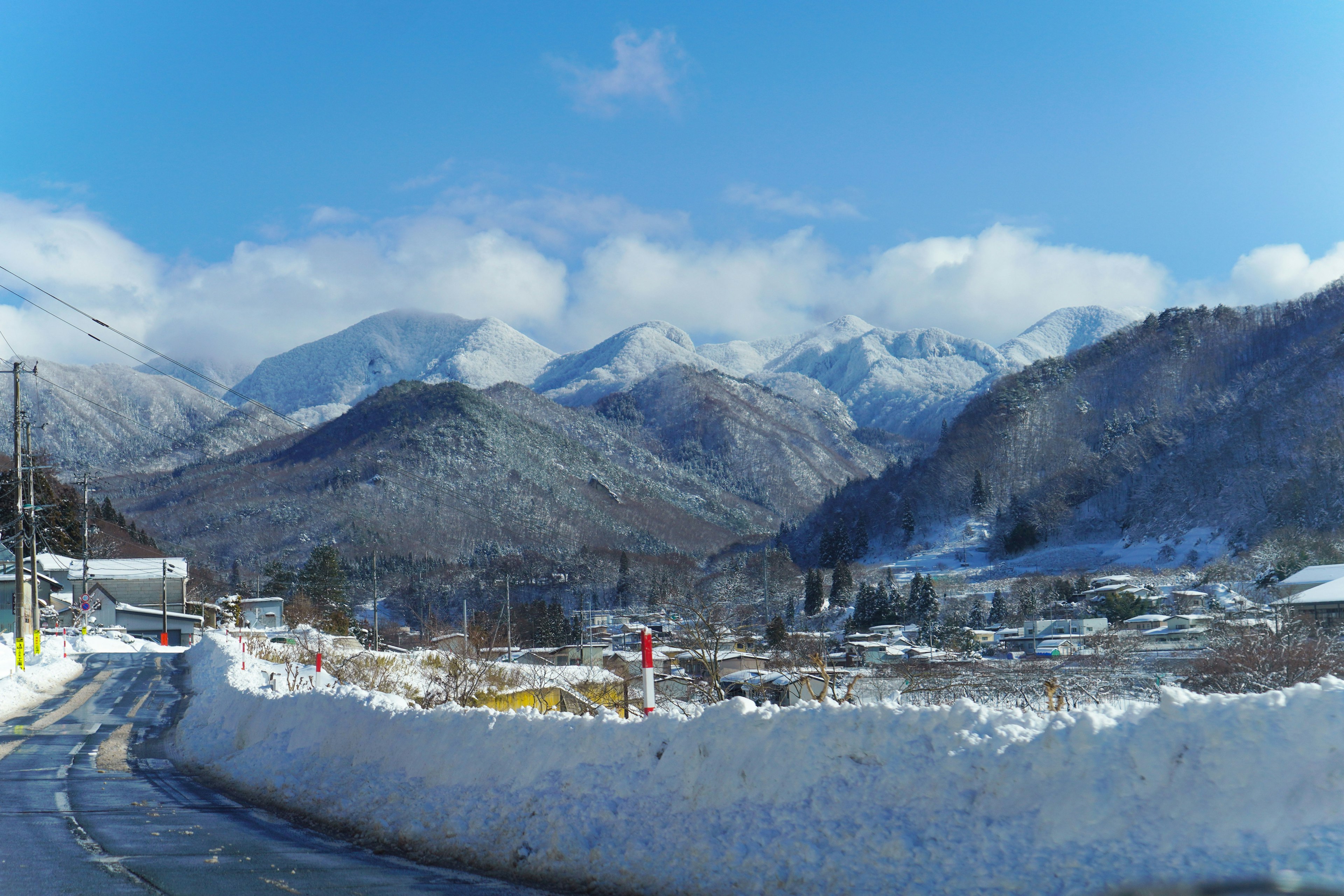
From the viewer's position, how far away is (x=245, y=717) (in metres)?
17.7

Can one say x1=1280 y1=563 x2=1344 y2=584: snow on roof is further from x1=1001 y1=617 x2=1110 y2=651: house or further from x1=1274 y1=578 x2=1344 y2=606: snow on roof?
x1=1001 y1=617 x2=1110 y2=651: house

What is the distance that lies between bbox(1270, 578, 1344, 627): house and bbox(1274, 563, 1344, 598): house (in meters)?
3.26

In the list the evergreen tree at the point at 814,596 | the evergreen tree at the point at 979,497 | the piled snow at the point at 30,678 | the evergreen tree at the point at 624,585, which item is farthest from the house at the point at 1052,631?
the evergreen tree at the point at 979,497

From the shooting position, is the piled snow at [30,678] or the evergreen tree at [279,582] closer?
the piled snow at [30,678]

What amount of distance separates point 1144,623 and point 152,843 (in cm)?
9252

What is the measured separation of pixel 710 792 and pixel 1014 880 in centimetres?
258

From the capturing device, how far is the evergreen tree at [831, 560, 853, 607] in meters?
136

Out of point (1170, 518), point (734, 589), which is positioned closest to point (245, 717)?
point (734, 589)

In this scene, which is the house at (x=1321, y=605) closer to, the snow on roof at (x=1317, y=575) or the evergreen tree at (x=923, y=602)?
the snow on roof at (x=1317, y=575)

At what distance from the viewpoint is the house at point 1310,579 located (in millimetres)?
80625

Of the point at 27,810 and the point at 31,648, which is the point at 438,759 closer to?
the point at 27,810

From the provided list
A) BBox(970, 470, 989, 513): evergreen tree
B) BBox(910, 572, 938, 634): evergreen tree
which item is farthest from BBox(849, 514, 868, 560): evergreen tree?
BBox(910, 572, 938, 634): evergreen tree

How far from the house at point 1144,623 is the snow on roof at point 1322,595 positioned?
13.2 meters

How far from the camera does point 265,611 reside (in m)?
111
